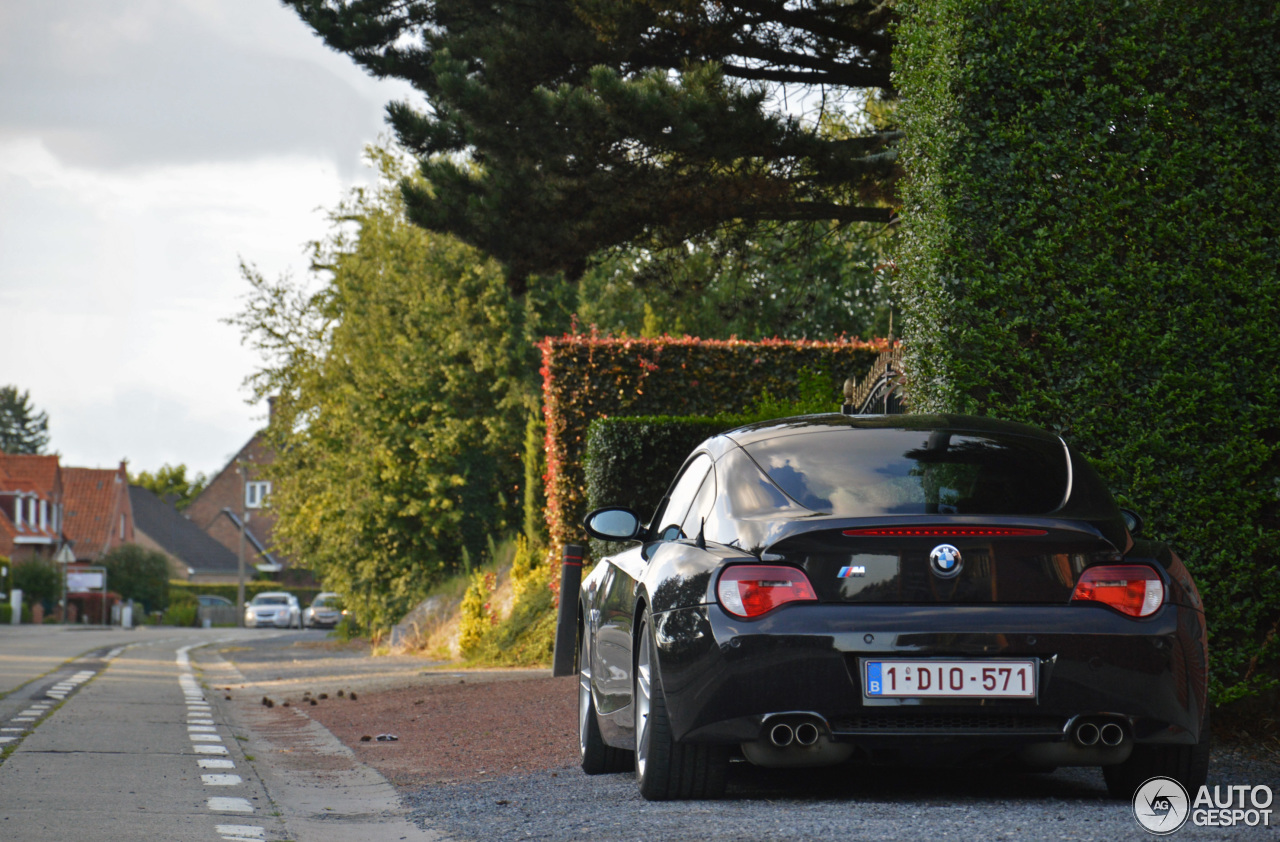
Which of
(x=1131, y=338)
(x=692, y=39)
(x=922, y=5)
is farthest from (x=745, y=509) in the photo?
(x=692, y=39)

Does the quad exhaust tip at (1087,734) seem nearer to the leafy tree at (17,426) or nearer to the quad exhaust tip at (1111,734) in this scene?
the quad exhaust tip at (1111,734)

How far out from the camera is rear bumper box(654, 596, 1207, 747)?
4.98 meters

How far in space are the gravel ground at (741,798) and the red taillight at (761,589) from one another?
2.41 feet

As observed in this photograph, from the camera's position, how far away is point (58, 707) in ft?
41.2

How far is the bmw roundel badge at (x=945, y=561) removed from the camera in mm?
5020

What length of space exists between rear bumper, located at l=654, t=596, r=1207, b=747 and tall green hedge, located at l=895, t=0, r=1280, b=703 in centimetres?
233

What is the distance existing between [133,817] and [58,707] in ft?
24.1

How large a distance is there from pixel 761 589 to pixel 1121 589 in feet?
4.13

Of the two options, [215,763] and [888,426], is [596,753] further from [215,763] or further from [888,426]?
[215,763]

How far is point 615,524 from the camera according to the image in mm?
6688

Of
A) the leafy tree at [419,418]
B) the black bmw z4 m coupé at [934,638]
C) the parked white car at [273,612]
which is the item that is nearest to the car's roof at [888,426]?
the black bmw z4 m coupé at [934,638]

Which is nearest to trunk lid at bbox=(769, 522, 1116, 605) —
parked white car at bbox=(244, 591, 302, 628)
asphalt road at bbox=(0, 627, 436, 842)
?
asphalt road at bbox=(0, 627, 436, 842)

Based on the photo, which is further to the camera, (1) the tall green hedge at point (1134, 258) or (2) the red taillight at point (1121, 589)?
(1) the tall green hedge at point (1134, 258)

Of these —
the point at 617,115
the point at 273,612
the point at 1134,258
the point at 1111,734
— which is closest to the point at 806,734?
the point at 1111,734
